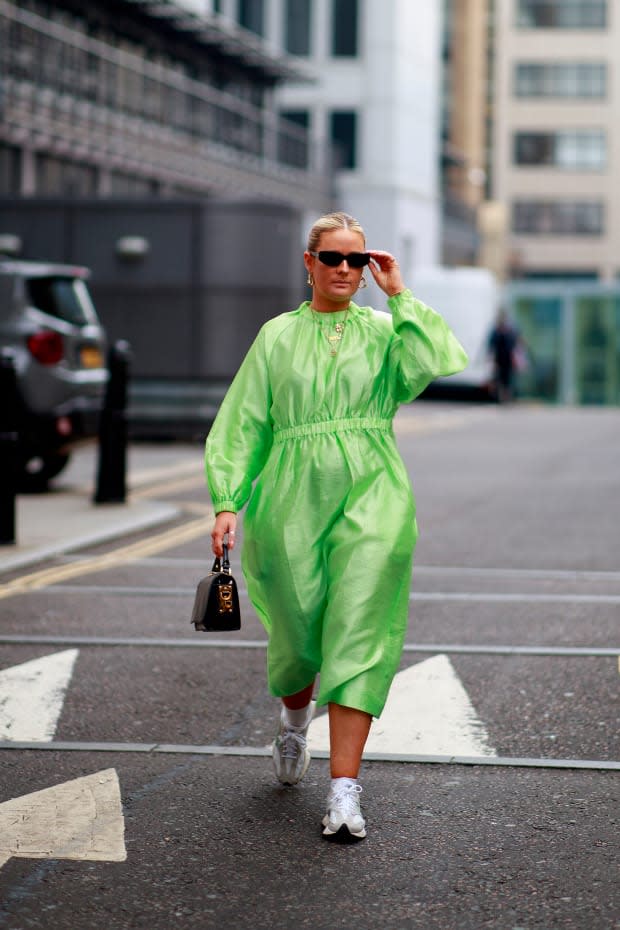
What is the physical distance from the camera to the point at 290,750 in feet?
16.8

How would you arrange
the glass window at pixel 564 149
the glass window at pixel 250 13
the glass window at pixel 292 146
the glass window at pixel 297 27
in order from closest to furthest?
the glass window at pixel 292 146 → the glass window at pixel 297 27 → the glass window at pixel 250 13 → the glass window at pixel 564 149

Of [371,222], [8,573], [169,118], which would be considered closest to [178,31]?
[169,118]

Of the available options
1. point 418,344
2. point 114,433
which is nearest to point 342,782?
point 418,344

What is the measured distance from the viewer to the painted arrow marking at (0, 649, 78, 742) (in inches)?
233

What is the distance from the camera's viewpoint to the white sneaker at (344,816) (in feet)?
15.2

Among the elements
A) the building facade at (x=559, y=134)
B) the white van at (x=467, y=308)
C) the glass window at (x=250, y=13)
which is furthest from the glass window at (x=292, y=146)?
the building facade at (x=559, y=134)

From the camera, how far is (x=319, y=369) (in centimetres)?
488

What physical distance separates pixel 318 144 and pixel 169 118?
10546 mm

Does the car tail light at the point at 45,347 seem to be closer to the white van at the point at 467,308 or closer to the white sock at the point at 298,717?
the white sock at the point at 298,717

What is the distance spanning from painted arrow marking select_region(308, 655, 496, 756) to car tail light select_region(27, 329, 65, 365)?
7366mm

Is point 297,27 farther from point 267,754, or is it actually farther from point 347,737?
point 347,737

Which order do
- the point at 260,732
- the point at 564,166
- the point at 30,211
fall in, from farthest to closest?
the point at 564,166 < the point at 30,211 < the point at 260,732

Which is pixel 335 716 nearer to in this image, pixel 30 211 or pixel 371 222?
pixel 30 211

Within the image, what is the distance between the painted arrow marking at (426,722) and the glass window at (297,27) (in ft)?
151
